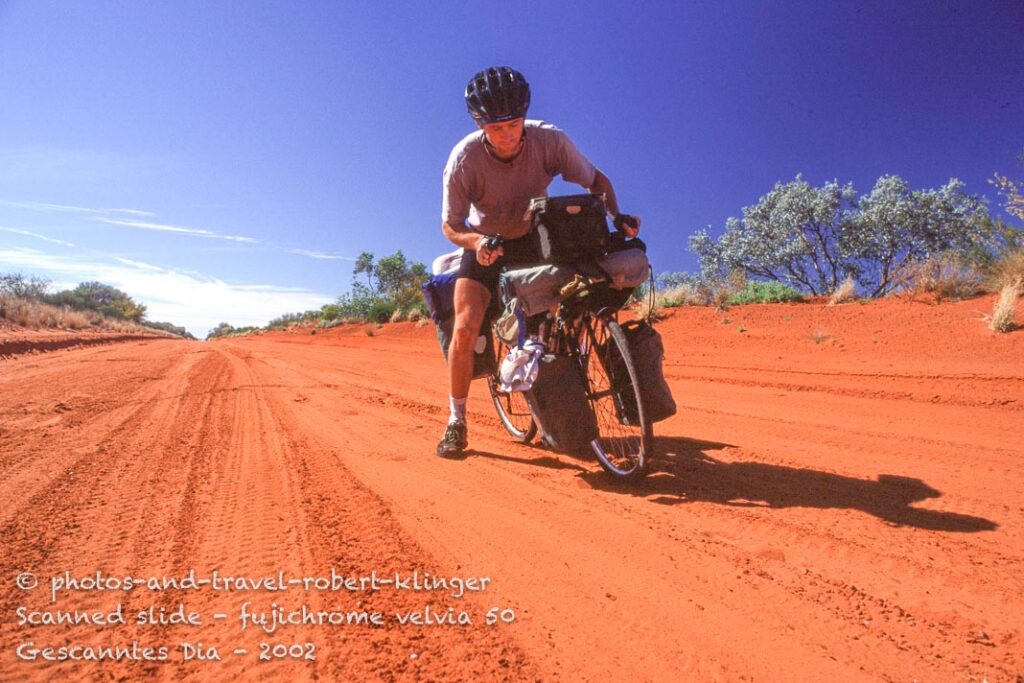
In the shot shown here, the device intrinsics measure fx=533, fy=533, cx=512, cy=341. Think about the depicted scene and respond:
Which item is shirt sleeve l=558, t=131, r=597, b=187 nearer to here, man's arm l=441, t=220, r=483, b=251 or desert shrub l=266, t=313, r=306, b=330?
man's arm l=441, t=220, r=483, b=251

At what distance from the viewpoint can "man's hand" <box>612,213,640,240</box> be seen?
117 inches

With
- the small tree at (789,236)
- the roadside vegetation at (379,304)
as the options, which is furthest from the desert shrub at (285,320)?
the small tree at (789,236)

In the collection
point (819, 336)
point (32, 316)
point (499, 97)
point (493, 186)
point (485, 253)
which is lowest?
point (819, 336)

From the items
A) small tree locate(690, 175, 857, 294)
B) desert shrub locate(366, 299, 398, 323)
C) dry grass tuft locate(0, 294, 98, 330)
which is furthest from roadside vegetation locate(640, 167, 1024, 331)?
dry grass tuft locate(0, 294, 98, 330)

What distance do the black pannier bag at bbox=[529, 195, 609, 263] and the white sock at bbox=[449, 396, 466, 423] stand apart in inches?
50.5

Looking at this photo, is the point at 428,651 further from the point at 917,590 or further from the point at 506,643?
the point at 917,590

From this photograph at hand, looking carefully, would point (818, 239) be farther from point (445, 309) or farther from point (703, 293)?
point (445, 309)

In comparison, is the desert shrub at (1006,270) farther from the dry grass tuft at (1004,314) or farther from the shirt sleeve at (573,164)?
the shirt sleeve at (573,164)

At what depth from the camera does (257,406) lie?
4.96 m

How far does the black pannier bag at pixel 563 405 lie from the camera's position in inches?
110

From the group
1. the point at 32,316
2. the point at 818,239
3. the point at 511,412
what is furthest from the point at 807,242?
the point at 32,316

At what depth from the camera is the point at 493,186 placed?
3.30 m

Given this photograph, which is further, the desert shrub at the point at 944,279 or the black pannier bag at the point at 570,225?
the desert shrub at the point at 944,279

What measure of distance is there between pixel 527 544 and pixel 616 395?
116 cm
